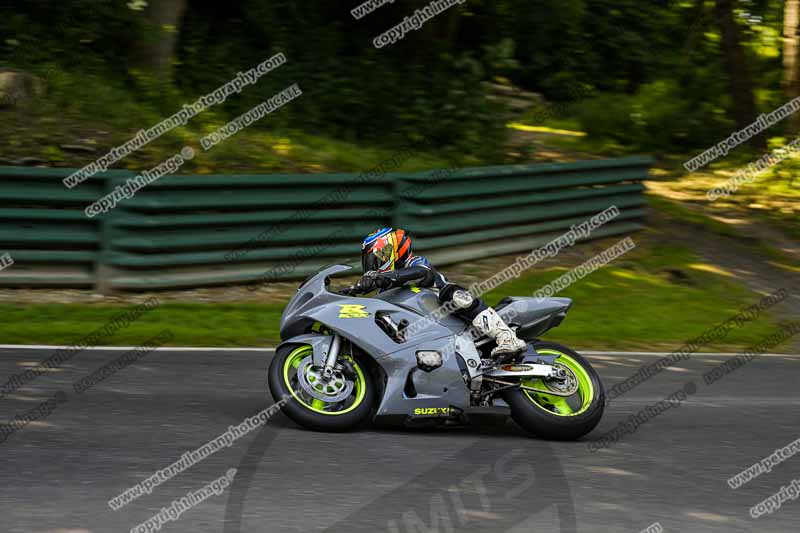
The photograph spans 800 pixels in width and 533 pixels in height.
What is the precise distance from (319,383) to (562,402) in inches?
66.7

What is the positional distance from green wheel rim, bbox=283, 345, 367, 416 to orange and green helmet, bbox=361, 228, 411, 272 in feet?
2.18

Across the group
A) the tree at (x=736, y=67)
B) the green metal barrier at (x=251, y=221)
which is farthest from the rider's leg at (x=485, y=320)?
the tree at (x=736, y=67)

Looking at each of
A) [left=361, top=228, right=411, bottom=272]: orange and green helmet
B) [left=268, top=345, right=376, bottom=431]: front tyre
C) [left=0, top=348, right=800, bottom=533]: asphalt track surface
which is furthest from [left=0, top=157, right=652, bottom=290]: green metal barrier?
[left=361, top=228, right=411, bottom=272]: orange and green helmet

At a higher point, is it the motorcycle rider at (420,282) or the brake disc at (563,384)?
the motorcycle rider at (420,282)

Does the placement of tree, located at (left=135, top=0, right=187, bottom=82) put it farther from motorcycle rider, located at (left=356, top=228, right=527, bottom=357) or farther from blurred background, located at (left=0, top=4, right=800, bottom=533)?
motorcycle rider, located at (left=356, top=228, right=527, bottom=357)

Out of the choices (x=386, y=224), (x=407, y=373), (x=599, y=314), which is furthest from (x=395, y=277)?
(x=386, y=224)

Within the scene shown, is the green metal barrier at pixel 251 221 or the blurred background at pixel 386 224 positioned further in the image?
the green metal barrier at pixel 251 221

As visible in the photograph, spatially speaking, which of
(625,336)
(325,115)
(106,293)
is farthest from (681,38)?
(106,293)

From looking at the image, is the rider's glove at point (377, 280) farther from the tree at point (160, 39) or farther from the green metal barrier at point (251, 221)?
the tree at point (160, 39)

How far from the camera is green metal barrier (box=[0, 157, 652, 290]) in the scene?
11742 millimetres

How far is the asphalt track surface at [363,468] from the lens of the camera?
17.9 ft

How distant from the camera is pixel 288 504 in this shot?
18.4 ft

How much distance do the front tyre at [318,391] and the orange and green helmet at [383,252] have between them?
66 centimetres

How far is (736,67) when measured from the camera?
20.4m
